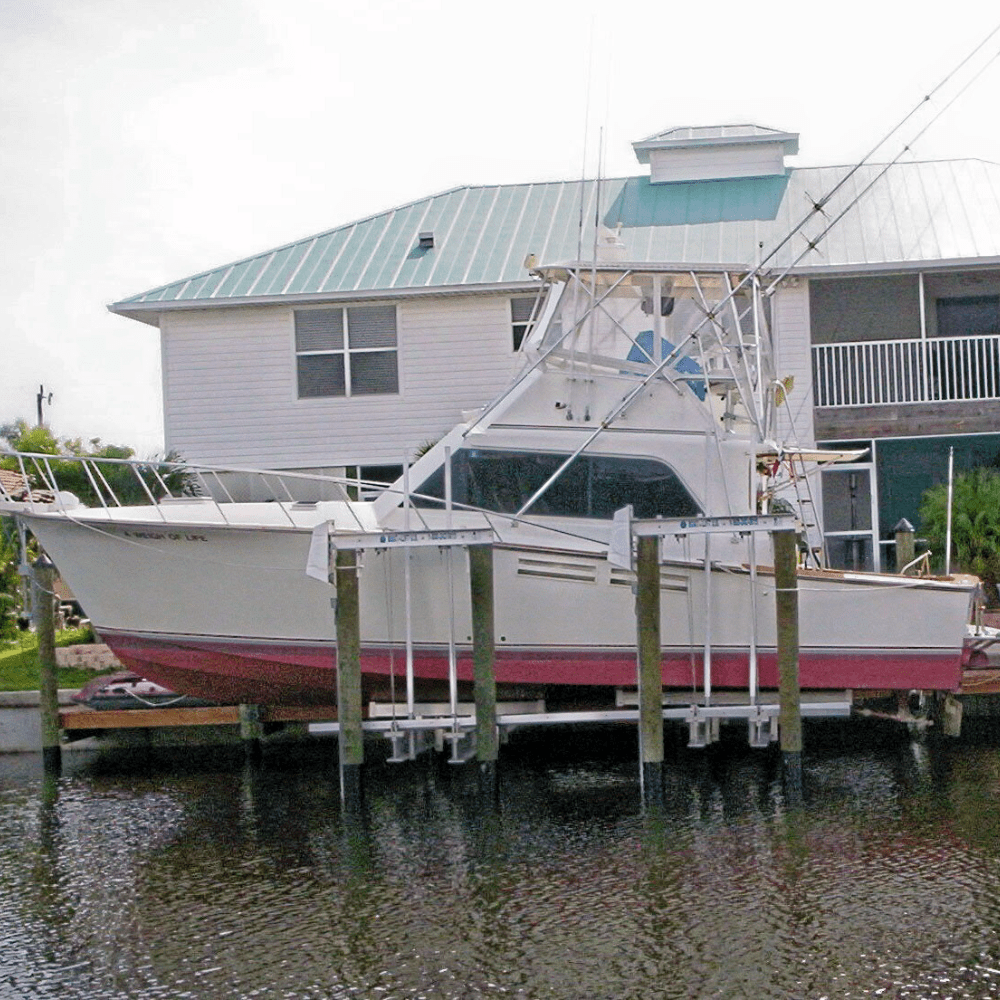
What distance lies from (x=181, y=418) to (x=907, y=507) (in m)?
12.0

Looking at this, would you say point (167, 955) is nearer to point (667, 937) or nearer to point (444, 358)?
point (667, 937)

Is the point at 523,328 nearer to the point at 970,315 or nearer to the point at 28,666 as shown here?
the point at 970,315

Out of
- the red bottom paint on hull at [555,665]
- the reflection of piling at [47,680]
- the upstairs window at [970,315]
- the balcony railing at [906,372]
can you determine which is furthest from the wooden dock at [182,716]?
the upstairs window at [970,315]

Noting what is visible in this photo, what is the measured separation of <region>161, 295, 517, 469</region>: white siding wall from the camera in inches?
965

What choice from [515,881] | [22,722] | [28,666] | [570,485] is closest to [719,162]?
[570,485]

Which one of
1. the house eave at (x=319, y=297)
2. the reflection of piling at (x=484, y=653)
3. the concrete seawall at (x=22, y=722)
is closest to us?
the reflection of piling at (x=484, y=653)

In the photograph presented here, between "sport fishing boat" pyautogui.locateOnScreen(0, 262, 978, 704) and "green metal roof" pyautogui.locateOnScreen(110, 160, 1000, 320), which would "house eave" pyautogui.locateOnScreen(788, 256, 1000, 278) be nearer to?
"green metal roof" pyautogui.locateOnScreen(110, 160, 1000, 320)

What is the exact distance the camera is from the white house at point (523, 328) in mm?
23750

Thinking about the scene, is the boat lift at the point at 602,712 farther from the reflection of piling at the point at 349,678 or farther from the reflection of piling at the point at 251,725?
the reflection of piling at the point at 251,725

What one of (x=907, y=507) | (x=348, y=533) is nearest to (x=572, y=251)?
(x=907, y=507)

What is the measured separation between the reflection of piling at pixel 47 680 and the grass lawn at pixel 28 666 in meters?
0.68

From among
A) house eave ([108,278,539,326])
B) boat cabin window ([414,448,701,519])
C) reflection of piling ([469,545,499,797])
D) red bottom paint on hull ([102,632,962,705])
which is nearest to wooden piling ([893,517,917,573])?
red bottom paint on hull ([102,632,962,705])

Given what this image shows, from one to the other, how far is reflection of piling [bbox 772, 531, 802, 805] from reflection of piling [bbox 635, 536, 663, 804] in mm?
1178

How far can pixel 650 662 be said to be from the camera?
14.8 m
